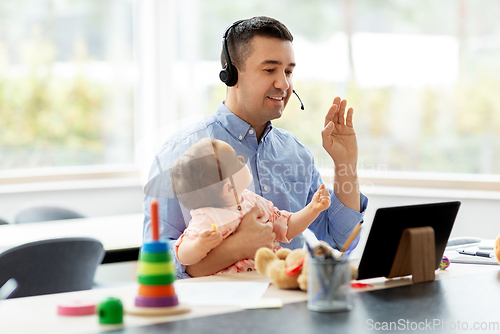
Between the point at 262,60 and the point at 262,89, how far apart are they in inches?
3.6

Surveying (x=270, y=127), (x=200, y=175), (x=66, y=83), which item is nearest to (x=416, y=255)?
(x=200, y=175)

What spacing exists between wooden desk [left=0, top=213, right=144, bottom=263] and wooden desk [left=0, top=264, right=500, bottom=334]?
100 cm

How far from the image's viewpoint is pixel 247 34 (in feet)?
5.68

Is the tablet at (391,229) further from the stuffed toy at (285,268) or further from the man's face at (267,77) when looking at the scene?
the man's face at (267,77)

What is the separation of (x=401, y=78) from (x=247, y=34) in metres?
2.57

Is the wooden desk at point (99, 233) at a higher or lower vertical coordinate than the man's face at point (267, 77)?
lower

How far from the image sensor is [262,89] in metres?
1.72

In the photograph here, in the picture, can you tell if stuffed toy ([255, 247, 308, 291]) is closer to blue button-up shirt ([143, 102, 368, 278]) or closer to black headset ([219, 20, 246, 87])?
blue button-up shirt ([143, 102, 368, 278])

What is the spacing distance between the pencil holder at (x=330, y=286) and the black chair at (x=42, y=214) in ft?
7.95

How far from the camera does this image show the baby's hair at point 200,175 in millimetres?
1318

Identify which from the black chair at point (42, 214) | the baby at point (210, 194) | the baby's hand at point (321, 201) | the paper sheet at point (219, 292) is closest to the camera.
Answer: the paper sheet at point (219, 292)

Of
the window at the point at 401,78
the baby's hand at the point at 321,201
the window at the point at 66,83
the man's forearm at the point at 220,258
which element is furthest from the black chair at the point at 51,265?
the window at the point at 66,83

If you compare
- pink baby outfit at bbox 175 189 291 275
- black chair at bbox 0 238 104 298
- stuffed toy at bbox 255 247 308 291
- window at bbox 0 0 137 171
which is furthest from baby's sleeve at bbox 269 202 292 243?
window at bbox 0 0 137 171

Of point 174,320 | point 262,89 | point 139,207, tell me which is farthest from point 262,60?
point 139,207
